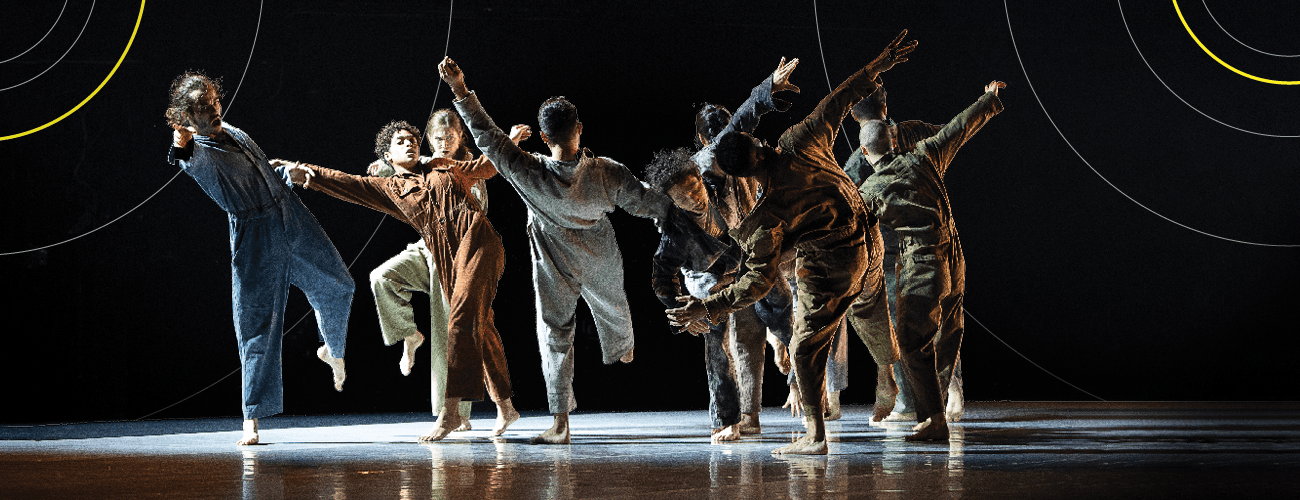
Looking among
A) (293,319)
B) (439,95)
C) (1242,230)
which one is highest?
(439,95)

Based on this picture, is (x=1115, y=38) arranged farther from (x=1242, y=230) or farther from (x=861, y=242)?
(x=861, y=242)

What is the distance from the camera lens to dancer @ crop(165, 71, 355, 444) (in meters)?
4.10

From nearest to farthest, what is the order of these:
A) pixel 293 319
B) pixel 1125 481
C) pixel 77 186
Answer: pixel 1125 481 < pixel 77 186 < pixel 293 319

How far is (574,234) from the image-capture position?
13.4ft

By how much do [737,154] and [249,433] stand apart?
6.55 ft

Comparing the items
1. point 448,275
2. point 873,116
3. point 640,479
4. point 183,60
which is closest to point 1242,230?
point 873,116

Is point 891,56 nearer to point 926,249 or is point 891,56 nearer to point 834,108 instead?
point 834,108

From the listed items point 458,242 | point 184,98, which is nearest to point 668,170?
point 458,242

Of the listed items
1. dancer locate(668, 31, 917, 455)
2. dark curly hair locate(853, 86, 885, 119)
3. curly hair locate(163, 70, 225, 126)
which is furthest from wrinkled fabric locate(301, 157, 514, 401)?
dark curly hair locate(853, 86, 885, 119)

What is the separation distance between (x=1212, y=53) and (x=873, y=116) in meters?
3.28

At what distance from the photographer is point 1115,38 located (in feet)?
21.3

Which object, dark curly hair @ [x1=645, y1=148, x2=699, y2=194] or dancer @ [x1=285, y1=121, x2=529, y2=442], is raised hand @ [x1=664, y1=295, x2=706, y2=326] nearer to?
dark curly hair @ [x1=645, y1=148, x2=699, y2=194]

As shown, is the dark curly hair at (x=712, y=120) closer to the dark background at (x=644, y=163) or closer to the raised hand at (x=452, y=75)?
the raised hand at (x=452, y=75)

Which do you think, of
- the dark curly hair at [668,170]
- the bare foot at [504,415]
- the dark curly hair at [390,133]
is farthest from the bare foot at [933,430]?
the dark curly hair at [390,133]
